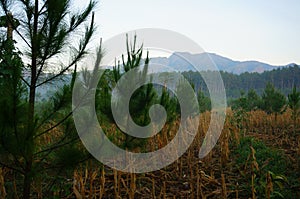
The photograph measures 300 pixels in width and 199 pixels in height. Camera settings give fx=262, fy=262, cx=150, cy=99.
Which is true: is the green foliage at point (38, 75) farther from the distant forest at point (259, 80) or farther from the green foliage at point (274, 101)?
the distant forest at point (259, 80)

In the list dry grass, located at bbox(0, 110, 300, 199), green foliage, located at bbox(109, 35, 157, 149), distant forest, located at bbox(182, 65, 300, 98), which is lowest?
dry grass, located at bbox(0, 110, 300, 199)

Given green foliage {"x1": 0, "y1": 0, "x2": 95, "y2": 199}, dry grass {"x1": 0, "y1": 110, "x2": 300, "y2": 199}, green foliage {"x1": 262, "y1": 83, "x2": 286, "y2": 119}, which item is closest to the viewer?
green foliage {"x1": 0, "y1": 0, "x2": 95, "y2": 199}

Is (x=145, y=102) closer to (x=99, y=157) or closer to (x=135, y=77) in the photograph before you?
(x=135, y=77)

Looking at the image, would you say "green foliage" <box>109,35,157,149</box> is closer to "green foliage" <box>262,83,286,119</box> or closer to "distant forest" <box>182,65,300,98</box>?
"green foliage" <box>262,83,286,119</box>

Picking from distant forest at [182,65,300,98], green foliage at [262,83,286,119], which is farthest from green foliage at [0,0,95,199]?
distant forest at [182,65,300,98]

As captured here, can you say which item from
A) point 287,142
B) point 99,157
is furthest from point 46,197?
point 287,142

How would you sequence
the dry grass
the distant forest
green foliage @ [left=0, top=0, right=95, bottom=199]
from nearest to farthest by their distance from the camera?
1. green foliage @ [left=0, top=0, right=95, bottom=199]
2. the dry grass
3. the distant forest

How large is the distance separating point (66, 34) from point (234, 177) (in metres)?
3.51

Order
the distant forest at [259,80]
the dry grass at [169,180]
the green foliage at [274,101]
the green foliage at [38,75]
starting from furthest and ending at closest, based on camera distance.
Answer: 1. the distant forest at [259,80]
2. the green foliage at [274,101]
3. the dry grass at [169,180]
4. the green foliage at [38,75]

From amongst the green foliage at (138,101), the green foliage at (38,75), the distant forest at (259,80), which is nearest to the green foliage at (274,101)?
the green foliage at (138,101)

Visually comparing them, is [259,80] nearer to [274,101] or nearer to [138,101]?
[274,101]

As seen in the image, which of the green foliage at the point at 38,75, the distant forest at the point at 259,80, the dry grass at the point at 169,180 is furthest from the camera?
the distant forest at the point at 259,80

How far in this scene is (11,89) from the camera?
6.97 ft

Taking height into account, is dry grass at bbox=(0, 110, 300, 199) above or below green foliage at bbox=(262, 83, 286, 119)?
below
